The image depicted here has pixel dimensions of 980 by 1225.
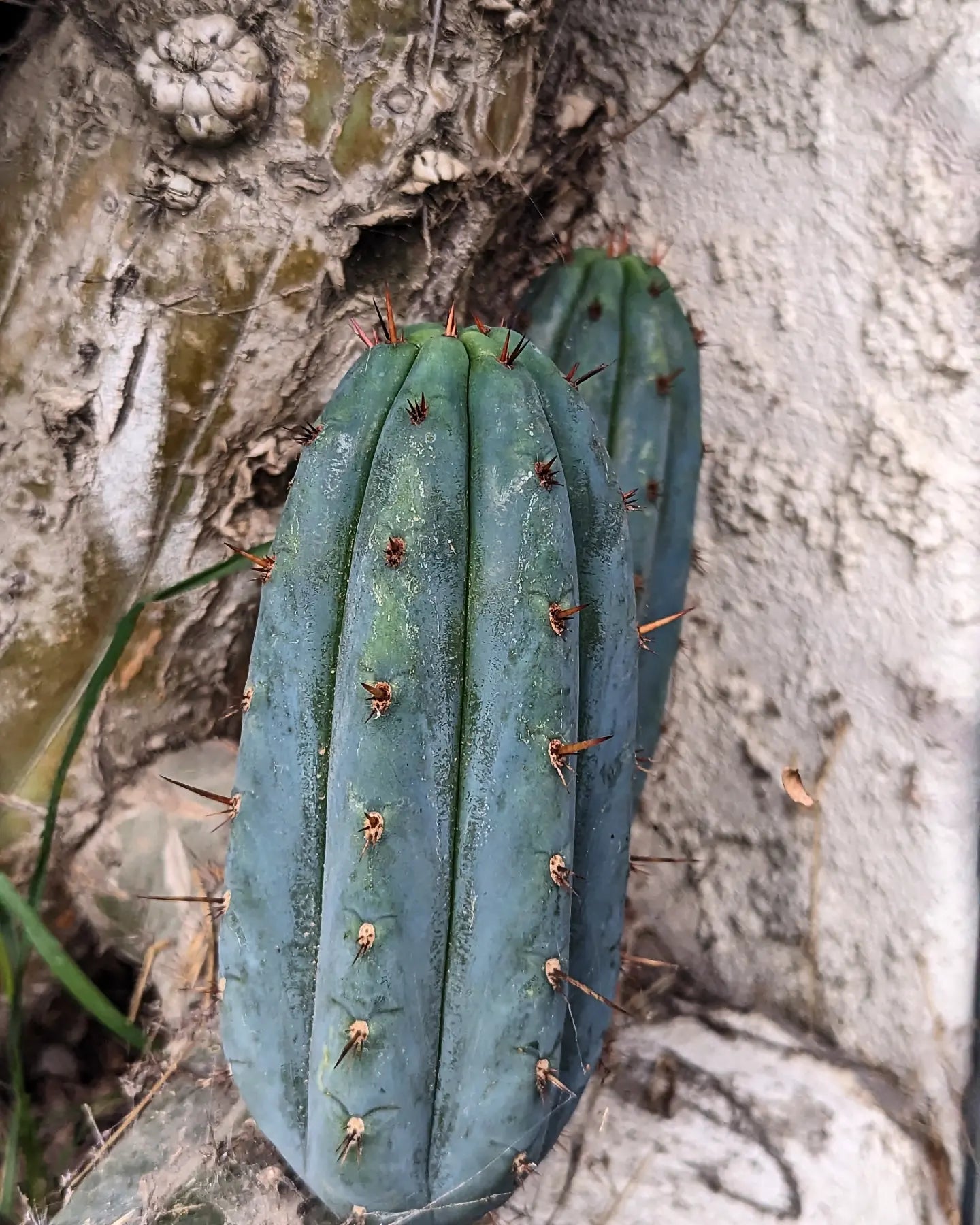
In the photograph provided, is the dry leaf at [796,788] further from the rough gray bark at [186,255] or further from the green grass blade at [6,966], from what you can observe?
the green grass blade at [6,966]

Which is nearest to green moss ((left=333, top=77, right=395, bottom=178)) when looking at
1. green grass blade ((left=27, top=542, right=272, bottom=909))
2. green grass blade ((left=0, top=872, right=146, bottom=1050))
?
green grass blade ((left=27, top=542, right=272, bottom=909))

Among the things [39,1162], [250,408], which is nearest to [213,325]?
[250,408]

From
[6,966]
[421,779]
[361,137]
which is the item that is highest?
[361,137]

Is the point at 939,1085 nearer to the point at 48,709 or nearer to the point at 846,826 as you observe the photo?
the point at 846,826

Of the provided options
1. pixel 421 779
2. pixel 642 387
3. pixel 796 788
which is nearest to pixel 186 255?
pixel 642 387

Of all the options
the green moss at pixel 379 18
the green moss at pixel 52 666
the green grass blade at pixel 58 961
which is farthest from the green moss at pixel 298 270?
the green grass blade at pixel 58 961

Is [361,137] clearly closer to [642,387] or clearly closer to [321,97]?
[321,97]
